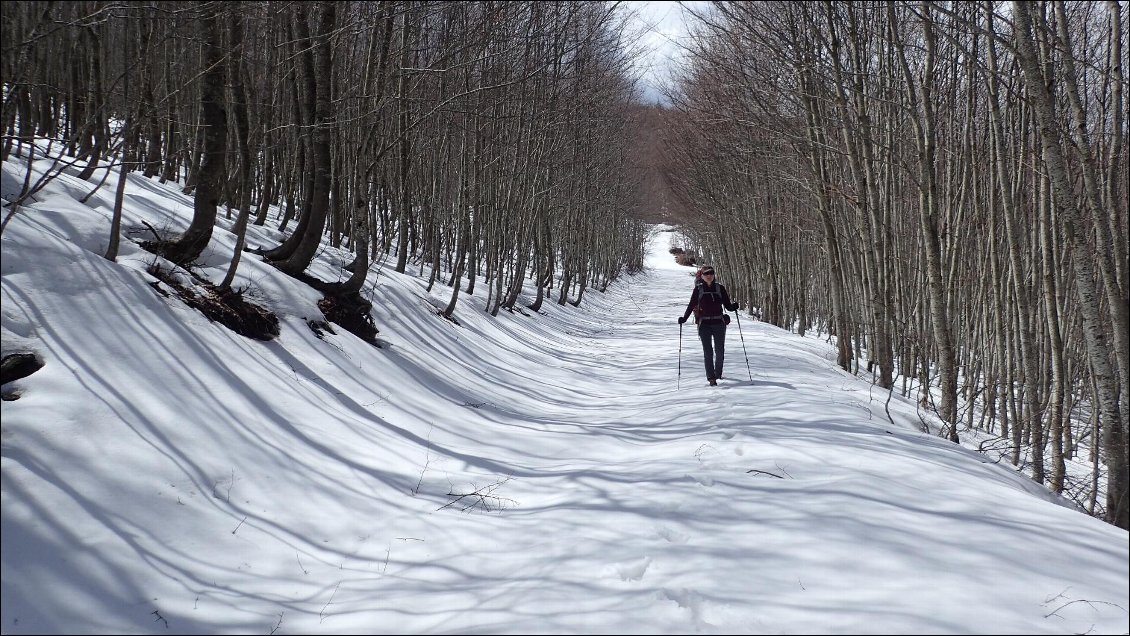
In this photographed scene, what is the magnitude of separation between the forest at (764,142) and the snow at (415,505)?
40.7 inches

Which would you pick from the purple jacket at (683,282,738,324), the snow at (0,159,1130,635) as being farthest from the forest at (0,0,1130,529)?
the purple jacket at (683,282,738,324)

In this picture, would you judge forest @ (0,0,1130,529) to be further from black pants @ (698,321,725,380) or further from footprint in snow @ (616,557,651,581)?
footprint in snow @ (616,557,651,581)

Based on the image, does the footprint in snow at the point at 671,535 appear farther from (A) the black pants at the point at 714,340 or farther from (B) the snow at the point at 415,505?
(A) the black pants at the point at 714,340

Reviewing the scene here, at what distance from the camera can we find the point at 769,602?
109 inches

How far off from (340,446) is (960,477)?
4.48 m

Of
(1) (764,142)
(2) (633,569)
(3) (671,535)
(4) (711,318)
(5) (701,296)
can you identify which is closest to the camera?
(2) (633,569)

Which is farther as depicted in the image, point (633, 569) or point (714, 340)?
point (714, 340)

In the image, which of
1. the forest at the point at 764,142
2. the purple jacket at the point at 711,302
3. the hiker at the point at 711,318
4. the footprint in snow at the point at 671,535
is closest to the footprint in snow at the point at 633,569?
the footprint in snow at the point at 671,535

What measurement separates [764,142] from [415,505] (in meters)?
14.6

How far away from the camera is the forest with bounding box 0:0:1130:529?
5598 millimetres

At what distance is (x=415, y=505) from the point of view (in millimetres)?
4324

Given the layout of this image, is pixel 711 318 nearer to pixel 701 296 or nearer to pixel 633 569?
pixel 701 296

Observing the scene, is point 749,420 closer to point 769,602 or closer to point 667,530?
point 667,530

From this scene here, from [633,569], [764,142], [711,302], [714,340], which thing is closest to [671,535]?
[633,569]
